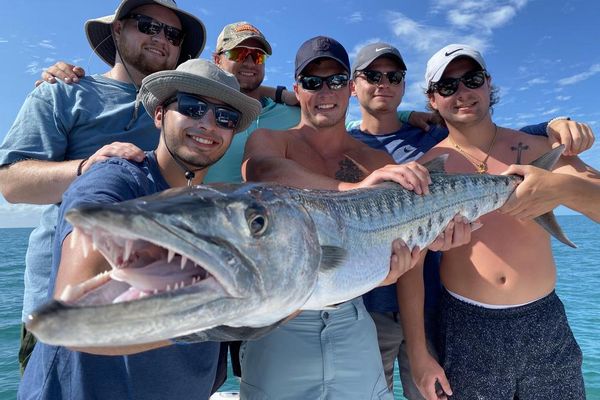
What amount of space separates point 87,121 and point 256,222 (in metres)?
2.42

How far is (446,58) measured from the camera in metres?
3.67

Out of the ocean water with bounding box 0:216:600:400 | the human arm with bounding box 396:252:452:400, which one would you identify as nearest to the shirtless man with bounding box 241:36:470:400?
the human arm with bounding box 396:252:452:400

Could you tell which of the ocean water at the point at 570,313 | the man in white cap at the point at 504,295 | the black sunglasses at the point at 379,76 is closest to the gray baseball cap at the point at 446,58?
the man in white cap at the point at 504,295

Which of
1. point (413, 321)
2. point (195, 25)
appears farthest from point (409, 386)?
point (195, 25)

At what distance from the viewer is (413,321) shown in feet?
11.0

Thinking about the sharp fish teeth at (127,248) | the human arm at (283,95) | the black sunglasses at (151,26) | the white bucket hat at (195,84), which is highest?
the black sunglasses at (151,26)

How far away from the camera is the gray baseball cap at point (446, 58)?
3.62m

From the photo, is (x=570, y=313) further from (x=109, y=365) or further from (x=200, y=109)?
(x=109, y=365)

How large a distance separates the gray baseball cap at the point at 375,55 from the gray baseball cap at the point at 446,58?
0.42 meters

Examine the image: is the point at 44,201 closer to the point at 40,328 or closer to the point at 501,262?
the point at 40,328

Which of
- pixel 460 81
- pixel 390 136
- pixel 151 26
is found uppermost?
pixel 151 26

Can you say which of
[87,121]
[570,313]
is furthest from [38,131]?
[570,313]

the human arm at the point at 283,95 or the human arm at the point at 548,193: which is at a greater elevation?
the human arm at the point at 283,95

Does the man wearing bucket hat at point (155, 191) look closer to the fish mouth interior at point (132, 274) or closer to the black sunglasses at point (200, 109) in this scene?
the black sunglasses at point (200, 109)
